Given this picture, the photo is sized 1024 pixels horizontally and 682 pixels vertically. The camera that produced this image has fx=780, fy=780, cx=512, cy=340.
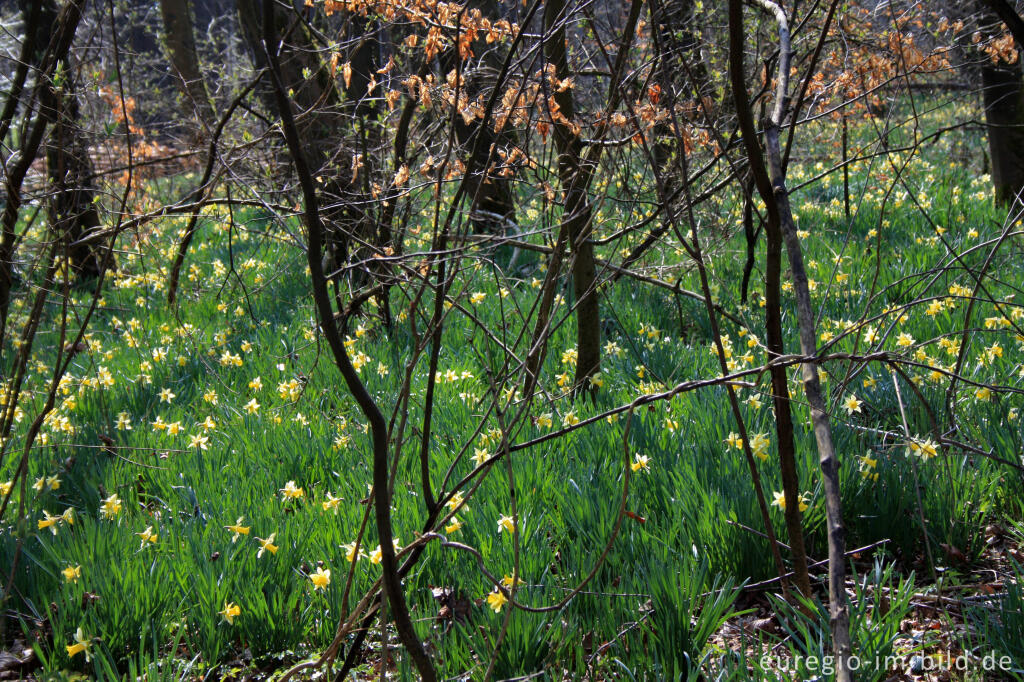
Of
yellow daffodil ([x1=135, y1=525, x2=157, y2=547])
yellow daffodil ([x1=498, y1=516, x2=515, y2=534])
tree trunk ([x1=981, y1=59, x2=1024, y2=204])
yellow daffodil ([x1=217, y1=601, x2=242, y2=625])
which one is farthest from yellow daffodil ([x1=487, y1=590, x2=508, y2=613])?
tree trunk ([x1=981, y1=59, x2=1024, y2=204])

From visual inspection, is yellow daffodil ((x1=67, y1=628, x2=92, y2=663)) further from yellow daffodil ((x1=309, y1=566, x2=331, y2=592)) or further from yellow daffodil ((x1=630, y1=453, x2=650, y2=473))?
yellow daffodil ((x1=630, y1=453, x2=650, y2=473))

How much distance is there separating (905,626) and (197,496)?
2291 millimetres

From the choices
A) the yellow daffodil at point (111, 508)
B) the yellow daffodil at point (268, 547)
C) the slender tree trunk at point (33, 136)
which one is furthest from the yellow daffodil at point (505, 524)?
the slender tree trunk at point (33, 136)

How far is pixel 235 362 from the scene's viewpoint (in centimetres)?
442

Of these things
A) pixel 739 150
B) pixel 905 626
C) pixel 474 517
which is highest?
pixel 739 150

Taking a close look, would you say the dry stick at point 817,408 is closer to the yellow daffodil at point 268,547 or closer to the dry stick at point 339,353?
the dry stick at point 339,353

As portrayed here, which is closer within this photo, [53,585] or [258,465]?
[53,585]

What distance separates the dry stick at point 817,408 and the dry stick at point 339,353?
0.77 metres

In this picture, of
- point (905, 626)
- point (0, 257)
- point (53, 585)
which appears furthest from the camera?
point (0, 257)

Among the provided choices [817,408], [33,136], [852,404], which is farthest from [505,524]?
[33,136]

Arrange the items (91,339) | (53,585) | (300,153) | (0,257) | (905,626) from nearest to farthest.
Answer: (300,153), (905,626), (53,585), (0,257), (91,339)

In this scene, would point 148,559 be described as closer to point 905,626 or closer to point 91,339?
point 905,626

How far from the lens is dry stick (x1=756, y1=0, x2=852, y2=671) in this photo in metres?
1.36

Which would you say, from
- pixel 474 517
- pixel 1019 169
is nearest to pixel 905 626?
pixel 474 517
